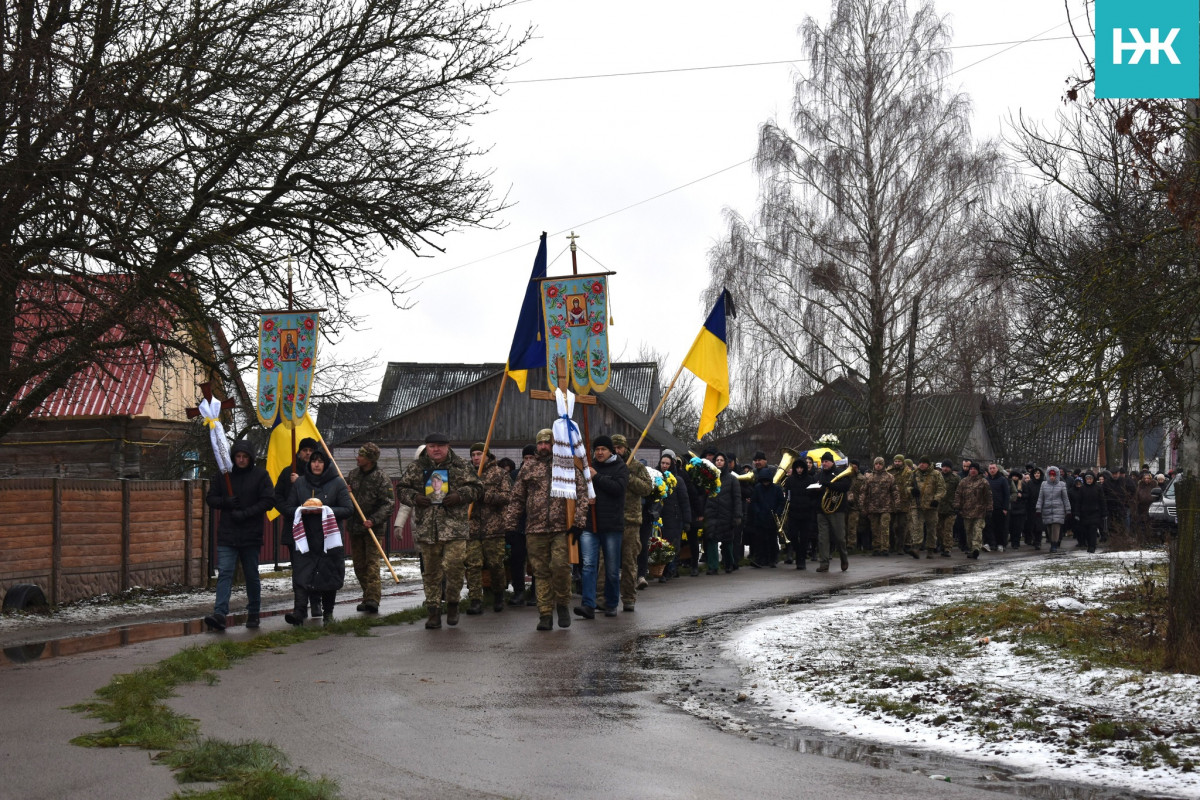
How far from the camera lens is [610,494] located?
13914mm

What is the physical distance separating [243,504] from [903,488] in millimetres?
15437

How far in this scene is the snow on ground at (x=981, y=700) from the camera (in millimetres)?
6863

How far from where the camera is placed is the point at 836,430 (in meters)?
46.7

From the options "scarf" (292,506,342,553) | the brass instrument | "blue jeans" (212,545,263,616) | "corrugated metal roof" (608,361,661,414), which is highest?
"corrugated metal roof" (608,361,661,414)

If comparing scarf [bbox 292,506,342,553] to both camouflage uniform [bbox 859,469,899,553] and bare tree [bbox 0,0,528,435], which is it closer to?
bare tree [bbox 0,0,528,435]

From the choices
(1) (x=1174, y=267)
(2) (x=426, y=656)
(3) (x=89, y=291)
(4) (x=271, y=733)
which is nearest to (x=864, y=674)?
(2) (x=426, y=656)

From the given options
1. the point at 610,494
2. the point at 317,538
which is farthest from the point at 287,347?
the point at 610,494

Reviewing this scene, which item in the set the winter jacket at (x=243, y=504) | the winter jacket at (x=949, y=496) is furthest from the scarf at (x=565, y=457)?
the winter jacket at (x=949, y=496)

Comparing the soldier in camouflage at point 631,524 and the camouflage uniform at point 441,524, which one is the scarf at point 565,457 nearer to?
the camouflage uniform at point 441,524

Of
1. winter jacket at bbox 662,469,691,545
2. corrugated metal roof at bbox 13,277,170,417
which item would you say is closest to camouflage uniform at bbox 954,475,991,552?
winter jacket at bbox 662,469,691,545

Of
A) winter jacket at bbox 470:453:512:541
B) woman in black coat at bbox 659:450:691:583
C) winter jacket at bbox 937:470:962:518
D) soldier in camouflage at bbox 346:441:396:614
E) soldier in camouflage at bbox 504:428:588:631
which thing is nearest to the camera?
soldier in camouflage at bbox 504:428:588:631

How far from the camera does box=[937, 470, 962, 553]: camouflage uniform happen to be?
26.2 m

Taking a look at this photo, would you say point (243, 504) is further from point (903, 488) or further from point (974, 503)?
point (974, 503)

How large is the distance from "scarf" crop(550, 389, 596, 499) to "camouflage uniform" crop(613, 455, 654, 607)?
1601 mm
